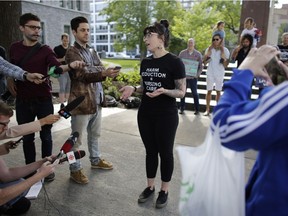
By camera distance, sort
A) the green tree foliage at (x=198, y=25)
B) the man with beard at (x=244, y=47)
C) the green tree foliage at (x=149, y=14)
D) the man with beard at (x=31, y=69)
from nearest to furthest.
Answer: the man with beard at (x=31, y=69) < the man with beard at (x=244, y=47) < the green tree foliage at (x=198, y=25) < the green tree foliage at (x=149, y=14)

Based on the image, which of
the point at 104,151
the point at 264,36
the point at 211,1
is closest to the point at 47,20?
the point at 211,1

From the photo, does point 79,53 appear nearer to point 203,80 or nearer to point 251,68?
point 251,68

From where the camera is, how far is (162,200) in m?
3.09

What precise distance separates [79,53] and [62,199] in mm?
1678

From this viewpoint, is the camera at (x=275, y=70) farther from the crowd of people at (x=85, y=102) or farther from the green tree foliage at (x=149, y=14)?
the green tree foliage at (x=149, y=14)

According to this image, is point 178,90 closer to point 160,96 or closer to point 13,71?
point 160,96

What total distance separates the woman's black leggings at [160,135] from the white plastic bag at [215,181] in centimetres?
159

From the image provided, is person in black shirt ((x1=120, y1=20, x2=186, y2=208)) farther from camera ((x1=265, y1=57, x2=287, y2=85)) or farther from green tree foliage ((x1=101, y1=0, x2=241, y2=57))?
green tree foliage ((x1=101, y1=0, x2=241, y2=57))

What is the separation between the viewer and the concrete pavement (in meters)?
3.03

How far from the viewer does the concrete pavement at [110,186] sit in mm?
3031

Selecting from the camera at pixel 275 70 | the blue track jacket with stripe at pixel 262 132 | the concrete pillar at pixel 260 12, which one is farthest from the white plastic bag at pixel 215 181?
the concrete pillar at pixel 260 12

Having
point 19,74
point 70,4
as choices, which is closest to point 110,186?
point 19,74

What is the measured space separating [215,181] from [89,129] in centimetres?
277

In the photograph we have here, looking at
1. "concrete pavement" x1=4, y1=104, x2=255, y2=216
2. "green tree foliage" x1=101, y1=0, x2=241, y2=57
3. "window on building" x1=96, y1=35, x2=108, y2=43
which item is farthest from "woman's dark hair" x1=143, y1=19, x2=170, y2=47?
"window on building" x1=96, y1=35, x2=108, y2=43
